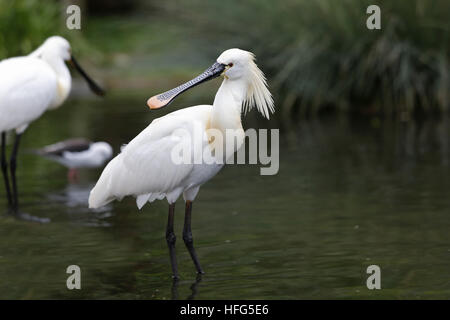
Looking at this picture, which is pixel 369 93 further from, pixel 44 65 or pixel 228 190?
pixel 44 65

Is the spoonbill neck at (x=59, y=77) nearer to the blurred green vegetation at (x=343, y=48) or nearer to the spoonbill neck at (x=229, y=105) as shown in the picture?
the spoonbill neck at (x=229, y=105)

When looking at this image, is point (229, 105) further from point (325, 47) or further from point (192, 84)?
point (325, 47)

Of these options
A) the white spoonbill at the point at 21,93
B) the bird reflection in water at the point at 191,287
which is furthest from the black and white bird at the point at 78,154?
the bird reflection in water at the point at 191,287

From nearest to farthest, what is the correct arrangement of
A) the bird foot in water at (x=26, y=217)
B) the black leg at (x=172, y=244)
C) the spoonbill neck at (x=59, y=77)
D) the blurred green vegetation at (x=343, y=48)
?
1. the black leg at (x=172, y=244)
2. the bird foot in water at (x=26, y=217)
3. the spoonbill neck at (x=59, y=77)
4. the blurred green vegetation at (x=343, y=48)

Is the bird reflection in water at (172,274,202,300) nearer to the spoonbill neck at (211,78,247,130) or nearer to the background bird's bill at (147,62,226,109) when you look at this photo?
the spoonbill neck at (211,78,247,130)

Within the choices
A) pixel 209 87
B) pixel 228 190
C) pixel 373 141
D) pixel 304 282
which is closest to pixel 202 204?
pixel 228 190

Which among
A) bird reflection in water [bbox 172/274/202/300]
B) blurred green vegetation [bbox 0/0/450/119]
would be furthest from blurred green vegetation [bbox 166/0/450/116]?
bird reflection in water [bbox 172/274/202/300]

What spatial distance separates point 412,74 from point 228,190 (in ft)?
19.1

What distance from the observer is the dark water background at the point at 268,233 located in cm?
640

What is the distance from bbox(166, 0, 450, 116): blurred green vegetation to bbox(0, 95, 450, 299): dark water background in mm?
2496

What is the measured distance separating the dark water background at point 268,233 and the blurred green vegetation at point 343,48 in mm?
2496

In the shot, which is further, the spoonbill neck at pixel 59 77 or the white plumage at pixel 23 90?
the spoonbill neck at pixel 59 77

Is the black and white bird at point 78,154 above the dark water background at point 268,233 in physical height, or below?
above

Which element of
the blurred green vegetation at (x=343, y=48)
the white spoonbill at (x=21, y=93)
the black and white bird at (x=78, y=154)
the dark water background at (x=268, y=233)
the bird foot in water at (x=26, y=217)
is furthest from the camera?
the blurred green vegetation at (x=343, y=48)
